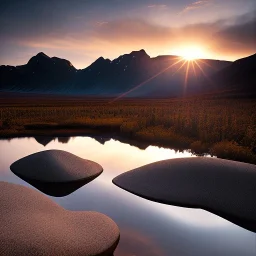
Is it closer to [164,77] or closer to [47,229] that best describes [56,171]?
[47,229]

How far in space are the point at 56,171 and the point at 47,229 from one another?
4.15 m

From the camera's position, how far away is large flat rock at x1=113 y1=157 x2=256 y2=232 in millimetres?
6148

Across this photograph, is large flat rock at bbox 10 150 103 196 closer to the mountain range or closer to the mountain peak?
the mountain range

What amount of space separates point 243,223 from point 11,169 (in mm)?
7099

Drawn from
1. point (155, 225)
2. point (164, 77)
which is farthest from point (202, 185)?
point (164, 77)

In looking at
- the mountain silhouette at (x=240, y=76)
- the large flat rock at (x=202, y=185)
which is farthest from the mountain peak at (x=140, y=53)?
the large flat rock at (x=202, y=185)

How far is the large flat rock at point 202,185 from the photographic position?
20.2ft

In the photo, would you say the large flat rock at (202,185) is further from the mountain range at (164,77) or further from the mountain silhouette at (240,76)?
the mountain range at (164,77)

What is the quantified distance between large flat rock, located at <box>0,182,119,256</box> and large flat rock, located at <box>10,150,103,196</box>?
190 centimetres

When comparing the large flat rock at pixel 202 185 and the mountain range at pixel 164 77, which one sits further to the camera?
→ the mountain range at pixel 164 77

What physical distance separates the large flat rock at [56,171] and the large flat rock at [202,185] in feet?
3.52

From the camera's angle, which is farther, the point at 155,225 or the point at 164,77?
the point at 164,77

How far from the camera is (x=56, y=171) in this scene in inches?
340

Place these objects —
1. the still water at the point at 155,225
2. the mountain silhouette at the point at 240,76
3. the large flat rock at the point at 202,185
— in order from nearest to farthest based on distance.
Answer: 1. the still water at the point at 155,225
2. the large flat rock at the point at 202,185
3. the mountain silhouette at the point at 240,76
